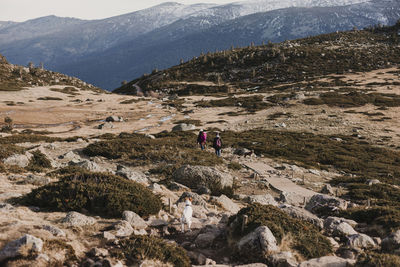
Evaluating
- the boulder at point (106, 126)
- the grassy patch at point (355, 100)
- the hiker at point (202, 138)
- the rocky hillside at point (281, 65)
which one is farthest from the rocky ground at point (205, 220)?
the rocky hillside at point (281, 65)

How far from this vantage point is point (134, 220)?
324 inches

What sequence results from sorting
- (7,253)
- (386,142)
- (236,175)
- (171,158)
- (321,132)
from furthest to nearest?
(321,132) < (386,142) < (171,158) < (236,175) < (7,253)

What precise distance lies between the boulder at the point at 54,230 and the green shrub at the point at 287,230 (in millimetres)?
4457

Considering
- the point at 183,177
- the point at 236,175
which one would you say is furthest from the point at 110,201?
the point at 236,175

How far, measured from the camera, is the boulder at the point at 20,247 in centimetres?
536

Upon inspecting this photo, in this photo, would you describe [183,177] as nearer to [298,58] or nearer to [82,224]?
[82,224]

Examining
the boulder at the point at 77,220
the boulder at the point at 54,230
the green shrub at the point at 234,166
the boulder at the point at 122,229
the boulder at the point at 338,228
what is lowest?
the green shrub at the point at 234,166

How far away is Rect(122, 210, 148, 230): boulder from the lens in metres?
8.09

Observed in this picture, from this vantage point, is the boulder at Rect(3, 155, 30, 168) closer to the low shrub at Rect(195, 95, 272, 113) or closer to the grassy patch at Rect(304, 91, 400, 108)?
the low shrub at Rect(195, 95, 272, 113)

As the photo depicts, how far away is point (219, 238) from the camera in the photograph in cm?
822

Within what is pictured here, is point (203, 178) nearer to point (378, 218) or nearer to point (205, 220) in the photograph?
point (205, 220)

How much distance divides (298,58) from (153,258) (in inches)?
4467

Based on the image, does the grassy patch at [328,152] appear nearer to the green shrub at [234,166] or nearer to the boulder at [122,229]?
the green shrub at [234,166]

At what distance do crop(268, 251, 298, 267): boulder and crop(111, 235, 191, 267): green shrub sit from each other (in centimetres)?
205
